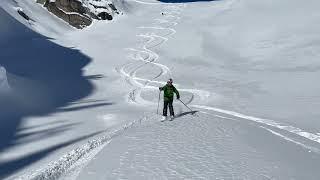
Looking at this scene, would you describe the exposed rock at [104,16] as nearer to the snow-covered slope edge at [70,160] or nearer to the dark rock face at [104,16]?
the dark rock face at [104,16]

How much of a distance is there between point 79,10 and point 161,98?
4513 centimetres

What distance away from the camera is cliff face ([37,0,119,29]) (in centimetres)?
6794

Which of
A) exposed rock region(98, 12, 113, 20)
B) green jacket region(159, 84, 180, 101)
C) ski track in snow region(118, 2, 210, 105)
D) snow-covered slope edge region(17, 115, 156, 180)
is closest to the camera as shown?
snow-covered slope edge region(17, 115, 156, 180)

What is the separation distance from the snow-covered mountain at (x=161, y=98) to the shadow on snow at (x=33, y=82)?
0.26ft

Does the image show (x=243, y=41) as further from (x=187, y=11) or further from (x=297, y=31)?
(x=187, y=11)

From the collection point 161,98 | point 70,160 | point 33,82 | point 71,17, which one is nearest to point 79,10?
point 71,17

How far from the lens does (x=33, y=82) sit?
29328 millimetres

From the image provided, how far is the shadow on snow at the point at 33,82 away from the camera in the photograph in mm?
18094

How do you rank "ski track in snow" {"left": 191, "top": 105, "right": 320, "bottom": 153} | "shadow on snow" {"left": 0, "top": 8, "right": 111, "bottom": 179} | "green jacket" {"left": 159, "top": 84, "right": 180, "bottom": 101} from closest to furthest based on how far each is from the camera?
"shadow on snow" {"left": 0, "top": 8, "right": 111, "bottom": 179} → "ski track in snow" {"left": 191, "top": 105, "right": 320, "bottom": 153} → "green jacket" {"left": 159, "top": 84, "right": 180, "bottom": 101}

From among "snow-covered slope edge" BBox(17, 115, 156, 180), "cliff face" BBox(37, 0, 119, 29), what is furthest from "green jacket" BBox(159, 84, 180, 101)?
"cliff face" BBox(37, 0, 119, 29)

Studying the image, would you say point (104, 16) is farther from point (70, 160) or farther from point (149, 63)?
point (70, 160)

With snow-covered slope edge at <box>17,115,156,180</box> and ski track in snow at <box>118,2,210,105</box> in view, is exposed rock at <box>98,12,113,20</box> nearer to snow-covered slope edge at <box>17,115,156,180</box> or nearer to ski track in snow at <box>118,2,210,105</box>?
ski track in snow at <box>118,2,210,105</box>

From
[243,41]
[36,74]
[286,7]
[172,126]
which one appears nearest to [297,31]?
[243,41]

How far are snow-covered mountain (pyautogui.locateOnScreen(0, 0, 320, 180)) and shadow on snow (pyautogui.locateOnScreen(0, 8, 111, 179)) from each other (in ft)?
0.26
